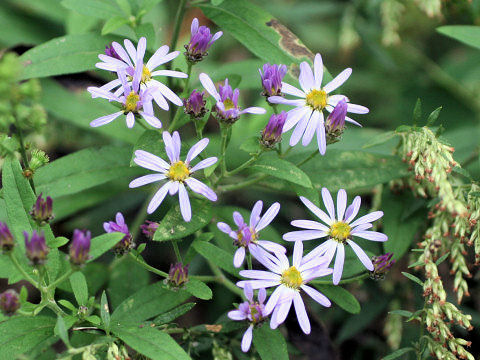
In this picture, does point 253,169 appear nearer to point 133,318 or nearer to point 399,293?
point 133,318

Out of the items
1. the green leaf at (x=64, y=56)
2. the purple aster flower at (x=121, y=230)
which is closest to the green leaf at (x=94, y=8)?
the green leaf at (x=64, y=56)

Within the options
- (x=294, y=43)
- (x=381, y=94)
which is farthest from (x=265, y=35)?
(x=381, y=94)

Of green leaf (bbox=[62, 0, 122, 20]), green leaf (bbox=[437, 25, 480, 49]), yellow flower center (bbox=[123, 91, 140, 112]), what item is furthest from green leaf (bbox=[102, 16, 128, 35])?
green leaf (bbox=[437, 25, 480, 49])

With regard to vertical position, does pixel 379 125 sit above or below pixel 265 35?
below

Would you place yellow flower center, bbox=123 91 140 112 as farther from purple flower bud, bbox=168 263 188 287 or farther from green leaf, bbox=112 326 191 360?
green leaf, bbox=112 326 191 360

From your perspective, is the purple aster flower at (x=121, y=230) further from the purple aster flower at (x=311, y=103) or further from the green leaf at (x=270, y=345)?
the purple aster flower at (x=311, y=103)
